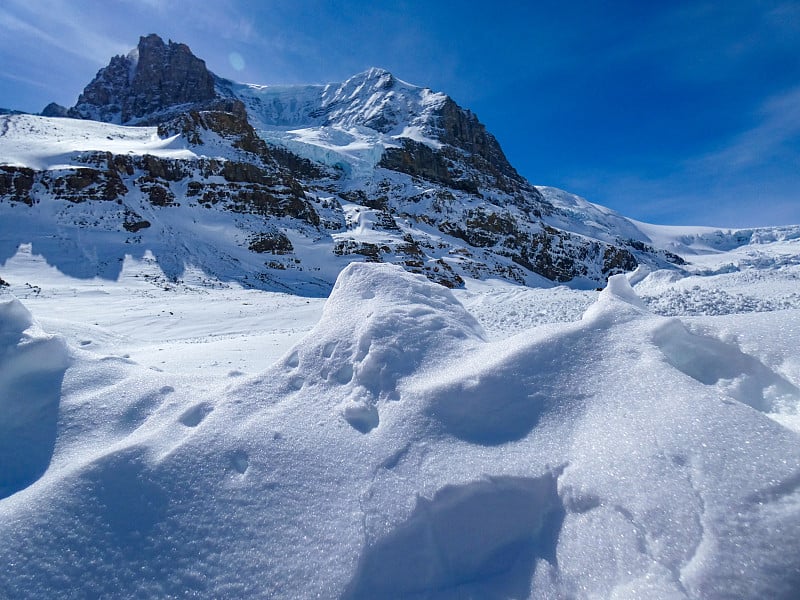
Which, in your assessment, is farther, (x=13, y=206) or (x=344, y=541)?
(x=13, y=206)

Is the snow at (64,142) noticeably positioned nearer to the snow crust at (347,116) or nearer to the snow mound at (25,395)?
the snow crust at (347,116)

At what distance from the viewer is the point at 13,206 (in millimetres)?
24891

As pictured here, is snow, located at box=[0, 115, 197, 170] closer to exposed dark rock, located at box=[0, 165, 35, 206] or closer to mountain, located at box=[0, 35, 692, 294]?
mountain, located at box=[0, 35, 692, 294]

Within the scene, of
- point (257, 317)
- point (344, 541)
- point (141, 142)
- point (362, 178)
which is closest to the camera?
point (344, 541)

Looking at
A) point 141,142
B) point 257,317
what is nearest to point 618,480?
point 257,317

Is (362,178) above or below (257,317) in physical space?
above

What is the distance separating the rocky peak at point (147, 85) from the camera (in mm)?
84062

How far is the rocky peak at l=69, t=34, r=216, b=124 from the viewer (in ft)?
276

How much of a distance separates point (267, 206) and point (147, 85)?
81.8 metres

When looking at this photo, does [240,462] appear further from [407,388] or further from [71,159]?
[71,159]

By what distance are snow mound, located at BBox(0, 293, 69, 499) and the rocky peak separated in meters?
101

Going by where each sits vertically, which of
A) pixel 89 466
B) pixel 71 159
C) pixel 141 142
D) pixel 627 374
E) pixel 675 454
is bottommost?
pixel 89 466

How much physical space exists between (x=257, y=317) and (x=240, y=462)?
9853 millimetres

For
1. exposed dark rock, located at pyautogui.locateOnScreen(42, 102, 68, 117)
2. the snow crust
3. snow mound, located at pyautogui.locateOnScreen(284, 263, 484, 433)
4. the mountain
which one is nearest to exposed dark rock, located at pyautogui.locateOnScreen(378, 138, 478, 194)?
the mountain
